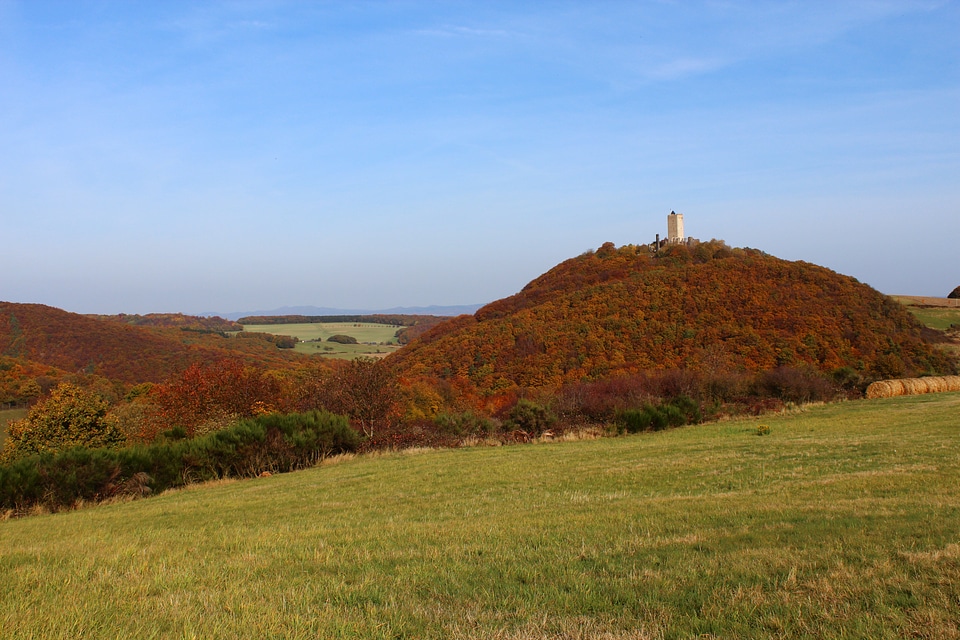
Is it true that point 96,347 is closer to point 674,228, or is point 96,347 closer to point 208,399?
point 208,399

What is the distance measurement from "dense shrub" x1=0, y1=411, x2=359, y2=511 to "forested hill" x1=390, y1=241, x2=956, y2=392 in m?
28.9

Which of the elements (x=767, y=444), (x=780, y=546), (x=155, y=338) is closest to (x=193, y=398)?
(x=767, y=444)

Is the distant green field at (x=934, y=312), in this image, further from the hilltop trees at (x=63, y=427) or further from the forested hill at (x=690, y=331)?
the hilltop trees at (x=63, y=427)

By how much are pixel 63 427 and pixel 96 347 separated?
49.7 meters

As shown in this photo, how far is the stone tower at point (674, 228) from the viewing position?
93.1 metres

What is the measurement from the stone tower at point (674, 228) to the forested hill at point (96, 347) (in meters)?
57.3

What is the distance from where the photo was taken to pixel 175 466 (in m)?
17.7

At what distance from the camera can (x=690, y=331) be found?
58.4 metres

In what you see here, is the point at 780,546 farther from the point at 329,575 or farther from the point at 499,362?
the point at 499,362

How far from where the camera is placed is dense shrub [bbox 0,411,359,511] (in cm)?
1485

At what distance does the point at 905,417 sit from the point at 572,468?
1339 centimetres

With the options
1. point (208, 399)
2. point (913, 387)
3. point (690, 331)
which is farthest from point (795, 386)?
point (208, 399)

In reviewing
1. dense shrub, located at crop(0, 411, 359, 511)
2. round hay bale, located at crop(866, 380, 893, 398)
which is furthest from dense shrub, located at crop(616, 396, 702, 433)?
dense shrub, located at crop(0, 411, 359, 511)

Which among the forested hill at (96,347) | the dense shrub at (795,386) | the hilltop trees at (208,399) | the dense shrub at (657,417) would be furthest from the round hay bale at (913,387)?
the forested hill at (96,347)
